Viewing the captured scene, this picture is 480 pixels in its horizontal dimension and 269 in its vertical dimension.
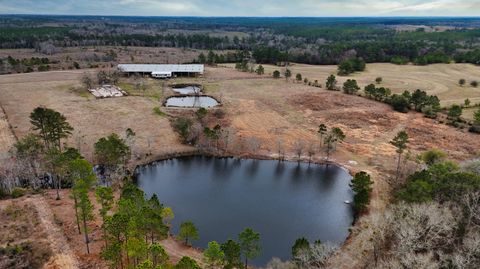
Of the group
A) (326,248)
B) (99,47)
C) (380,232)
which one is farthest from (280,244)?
(99,47)

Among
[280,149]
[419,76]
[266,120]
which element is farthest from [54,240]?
[419,76]

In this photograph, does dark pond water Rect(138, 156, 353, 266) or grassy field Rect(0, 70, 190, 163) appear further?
grassy field Rect(0, 70, 190, 163)

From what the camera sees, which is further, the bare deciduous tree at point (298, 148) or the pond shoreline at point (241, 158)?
the bare deciduous tree at point (298, 148)

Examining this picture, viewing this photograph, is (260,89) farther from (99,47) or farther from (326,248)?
(99,47)

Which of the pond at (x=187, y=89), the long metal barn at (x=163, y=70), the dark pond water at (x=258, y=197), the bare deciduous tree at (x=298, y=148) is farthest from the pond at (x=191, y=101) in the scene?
the dark pond water at (x=258, y=197)

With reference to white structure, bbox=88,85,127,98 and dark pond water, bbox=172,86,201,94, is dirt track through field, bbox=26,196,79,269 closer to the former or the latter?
white structure, bbox=88,85,127,98

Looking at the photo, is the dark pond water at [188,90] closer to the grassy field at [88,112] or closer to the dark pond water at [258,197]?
the grassy field at [88,112]

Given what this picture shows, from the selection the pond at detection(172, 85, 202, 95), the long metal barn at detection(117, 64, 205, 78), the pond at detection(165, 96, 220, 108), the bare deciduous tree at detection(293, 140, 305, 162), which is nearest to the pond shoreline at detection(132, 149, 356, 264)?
the bare deciduous tree at detection(293, 140, 305, 162)

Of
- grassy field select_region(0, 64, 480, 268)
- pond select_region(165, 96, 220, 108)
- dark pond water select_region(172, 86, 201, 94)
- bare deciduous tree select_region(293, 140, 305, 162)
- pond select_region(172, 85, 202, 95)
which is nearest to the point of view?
bare deciduous tree select_region(293, 140, 305, 162)
